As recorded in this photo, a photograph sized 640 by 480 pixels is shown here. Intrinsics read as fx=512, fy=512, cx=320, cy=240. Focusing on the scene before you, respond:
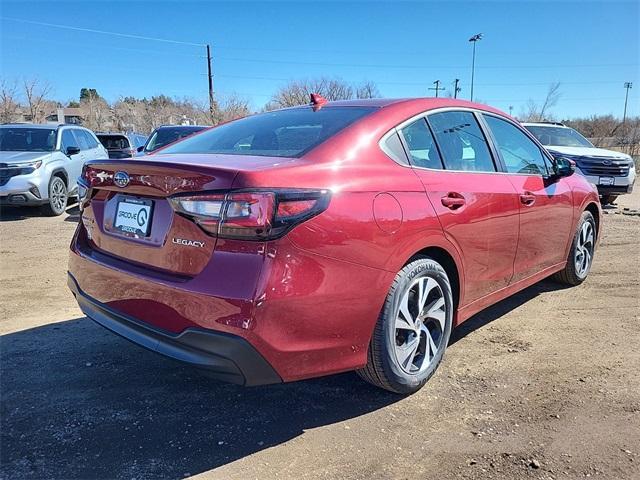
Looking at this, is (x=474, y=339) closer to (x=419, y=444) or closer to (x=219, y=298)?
(x=419, y=444)

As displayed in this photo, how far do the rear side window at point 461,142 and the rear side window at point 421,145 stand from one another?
8cm

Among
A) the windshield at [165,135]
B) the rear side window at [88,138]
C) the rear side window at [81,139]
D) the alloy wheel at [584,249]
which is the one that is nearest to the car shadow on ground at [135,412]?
the alloy wheel at [584,249]

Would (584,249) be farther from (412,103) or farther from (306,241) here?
(306,241)

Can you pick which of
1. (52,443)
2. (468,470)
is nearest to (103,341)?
(52,443)

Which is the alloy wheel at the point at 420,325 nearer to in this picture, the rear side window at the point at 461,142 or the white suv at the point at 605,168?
the rear side window at the point at 461,142

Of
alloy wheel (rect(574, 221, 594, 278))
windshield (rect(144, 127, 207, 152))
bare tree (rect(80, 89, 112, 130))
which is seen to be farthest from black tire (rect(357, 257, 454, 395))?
bare tree (rect(80, 89, 112, 130))

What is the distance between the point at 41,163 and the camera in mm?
9203

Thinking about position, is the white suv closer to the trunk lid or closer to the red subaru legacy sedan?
the red subaru legacy sedan

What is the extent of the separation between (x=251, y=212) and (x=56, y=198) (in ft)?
28.5

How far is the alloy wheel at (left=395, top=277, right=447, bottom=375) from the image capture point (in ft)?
9.28

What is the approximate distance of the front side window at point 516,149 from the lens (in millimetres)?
3881

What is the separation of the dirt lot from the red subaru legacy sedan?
1.16 feet

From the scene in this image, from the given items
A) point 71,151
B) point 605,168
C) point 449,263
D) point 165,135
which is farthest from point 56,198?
point 605,168

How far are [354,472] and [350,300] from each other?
2.55 feet
